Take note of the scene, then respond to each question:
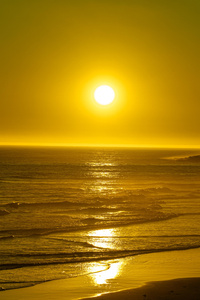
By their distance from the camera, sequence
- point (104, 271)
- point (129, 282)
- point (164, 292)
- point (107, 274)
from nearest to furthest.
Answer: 1. point (164, 292)
2. point (129, 282)
3. point (107, 274)
4. point (104, 271)

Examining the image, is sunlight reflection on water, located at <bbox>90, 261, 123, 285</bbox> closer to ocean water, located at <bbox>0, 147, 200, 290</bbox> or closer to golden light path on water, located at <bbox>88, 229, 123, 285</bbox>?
golden light path on water, located at <bbox>88, 229, 123, 285</bbox>

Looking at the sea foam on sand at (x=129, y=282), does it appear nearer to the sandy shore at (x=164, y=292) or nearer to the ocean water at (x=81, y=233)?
the sandy shore at (x=164, y=292)

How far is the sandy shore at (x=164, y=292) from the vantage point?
11.9 m

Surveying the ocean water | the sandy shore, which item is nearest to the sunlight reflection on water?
the ocean water

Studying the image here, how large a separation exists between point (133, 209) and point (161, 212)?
285 centimetres

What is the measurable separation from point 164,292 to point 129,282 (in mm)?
1684

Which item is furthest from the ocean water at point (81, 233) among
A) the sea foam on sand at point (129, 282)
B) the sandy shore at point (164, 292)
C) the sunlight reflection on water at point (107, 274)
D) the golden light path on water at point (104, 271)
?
the sandy shore at point (164, 292)

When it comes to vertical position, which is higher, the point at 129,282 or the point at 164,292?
the point at 164,292

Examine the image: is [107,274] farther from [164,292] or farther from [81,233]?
[81,233]

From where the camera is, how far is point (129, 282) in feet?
45.0

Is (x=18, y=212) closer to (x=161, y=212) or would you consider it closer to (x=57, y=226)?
(x=57, y=226)

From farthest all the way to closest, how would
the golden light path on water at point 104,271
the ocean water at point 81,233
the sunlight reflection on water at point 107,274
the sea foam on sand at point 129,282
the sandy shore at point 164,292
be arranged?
1. the ocean water at point 81,233
2. the golden light path on water at point 104,271
3. the sunlight reflection on water at point 107,274
4. the sea foam on sand at point 129,282
5. the sandy shore at point 164,292

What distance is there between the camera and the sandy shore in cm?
1189

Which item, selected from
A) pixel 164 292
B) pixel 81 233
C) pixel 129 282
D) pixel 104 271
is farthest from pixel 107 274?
pixel 81 233
